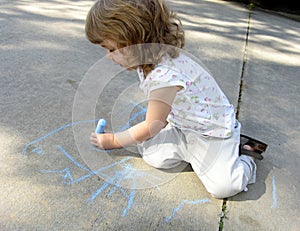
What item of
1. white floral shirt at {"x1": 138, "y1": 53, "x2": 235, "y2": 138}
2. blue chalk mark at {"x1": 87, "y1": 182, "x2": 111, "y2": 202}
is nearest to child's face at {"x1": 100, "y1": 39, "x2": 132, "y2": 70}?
white floral shirt at {"x1": 138, "y1": 53, "x2": 235, "y2": 138}

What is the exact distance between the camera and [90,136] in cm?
181

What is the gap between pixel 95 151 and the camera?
172 centimetres

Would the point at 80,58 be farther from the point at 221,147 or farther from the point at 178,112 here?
the point at 221,147

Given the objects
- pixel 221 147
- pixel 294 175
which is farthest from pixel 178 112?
pixel 294 175

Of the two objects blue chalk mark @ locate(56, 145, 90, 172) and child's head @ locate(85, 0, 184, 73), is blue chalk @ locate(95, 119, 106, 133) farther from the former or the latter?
child's head @ locate(85, 0, 184, 73)

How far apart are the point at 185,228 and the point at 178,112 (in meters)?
0.55

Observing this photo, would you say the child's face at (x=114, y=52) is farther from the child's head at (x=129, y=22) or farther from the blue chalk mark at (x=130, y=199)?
the blue chalk mark at (x=130, y=199)

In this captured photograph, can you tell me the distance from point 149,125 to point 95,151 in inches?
14.6

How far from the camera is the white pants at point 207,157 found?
5.08ft

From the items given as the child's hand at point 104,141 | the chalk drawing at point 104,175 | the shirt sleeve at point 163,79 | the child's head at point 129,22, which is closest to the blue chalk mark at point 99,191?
the chalk drawing at point 104,175

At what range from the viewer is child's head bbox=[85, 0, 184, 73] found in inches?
53.8

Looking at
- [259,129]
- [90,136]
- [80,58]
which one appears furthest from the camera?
[80,58]

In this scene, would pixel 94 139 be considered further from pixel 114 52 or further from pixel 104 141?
pixel 114 52

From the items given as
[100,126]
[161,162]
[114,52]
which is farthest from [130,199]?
[114,52]
